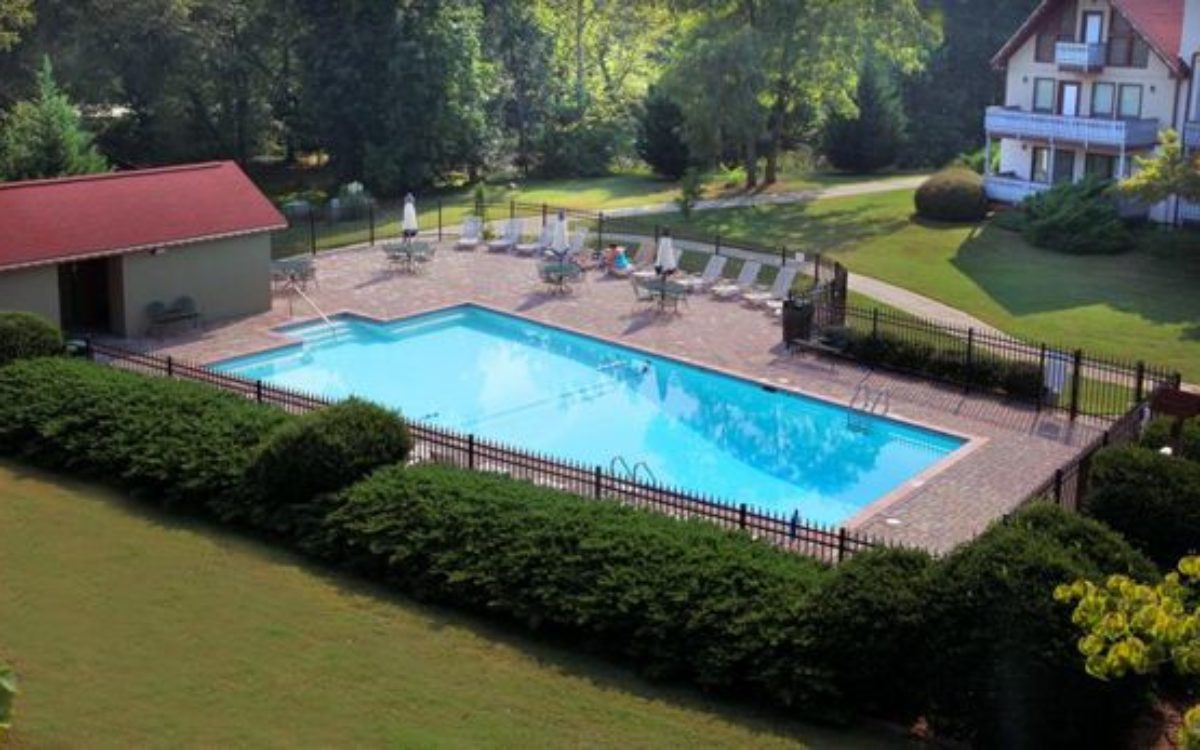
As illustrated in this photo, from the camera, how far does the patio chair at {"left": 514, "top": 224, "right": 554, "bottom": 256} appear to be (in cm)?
4006

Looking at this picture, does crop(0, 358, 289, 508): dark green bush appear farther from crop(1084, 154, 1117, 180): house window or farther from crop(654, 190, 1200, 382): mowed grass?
crop(1084, 154, 1117, 180): house window

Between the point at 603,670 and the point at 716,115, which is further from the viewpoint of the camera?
the point at 716,115

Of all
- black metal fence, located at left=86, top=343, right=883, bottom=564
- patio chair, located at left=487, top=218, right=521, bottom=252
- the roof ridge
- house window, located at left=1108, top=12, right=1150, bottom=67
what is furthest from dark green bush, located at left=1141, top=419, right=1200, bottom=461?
house window, located at left=1108, top=12, right=1150, bottom=67

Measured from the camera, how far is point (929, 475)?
22609 mm

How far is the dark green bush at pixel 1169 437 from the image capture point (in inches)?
747

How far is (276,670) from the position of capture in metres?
14.9

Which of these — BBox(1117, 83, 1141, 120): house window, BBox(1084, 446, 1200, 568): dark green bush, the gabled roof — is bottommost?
BBox(1084, 446, 1200, 568): dark green bush

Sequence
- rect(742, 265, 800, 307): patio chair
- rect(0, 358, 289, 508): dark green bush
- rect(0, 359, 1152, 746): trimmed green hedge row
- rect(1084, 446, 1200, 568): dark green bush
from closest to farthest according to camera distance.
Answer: rect(0, 359, 1152, 746): trimmed green hedge row < rect(1084, 446, 1200, 568): dark green bush < rect(0, 358, 289, 508): dark green bush < rect(742, 265, 800, 307): patio chair

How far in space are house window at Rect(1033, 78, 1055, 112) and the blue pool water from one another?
23343 millimetres

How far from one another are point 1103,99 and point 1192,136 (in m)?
4.22

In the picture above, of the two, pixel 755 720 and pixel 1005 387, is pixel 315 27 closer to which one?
pixel 1005 387

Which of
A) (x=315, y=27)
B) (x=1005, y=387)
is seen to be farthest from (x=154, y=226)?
(x=315, y=27)

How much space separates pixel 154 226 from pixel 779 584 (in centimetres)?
2025

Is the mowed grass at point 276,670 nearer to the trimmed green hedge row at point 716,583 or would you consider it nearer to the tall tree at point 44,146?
the trimmed green hedge row at point 716,583
